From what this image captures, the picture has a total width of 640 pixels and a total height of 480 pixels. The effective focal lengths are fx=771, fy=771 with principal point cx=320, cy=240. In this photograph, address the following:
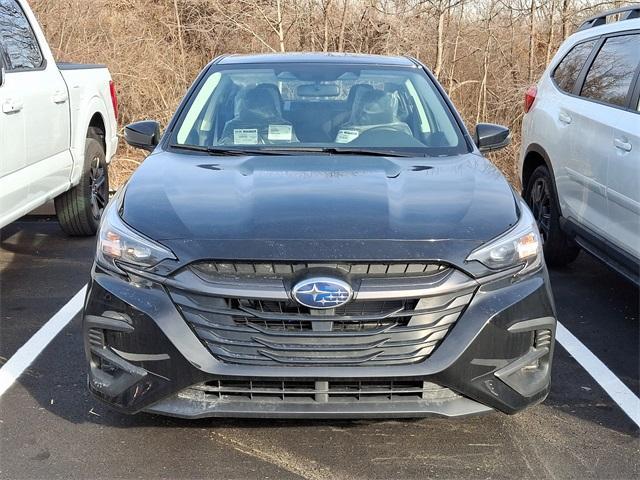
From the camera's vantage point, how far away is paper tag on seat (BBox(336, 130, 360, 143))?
13.7ft

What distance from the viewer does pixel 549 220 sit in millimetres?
5785

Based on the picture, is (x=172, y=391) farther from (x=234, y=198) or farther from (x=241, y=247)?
(x=234, y=198)

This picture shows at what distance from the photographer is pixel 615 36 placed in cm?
512

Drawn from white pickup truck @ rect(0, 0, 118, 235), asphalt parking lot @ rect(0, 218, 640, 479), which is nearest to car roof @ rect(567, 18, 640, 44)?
asphalt parking lot @ rect(0, 218, 640, 479)

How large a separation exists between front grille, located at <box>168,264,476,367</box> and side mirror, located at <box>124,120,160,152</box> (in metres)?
1.75

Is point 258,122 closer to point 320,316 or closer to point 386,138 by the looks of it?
point 386,138

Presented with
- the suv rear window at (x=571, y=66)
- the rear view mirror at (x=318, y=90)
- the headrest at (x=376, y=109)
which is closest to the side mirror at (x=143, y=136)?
the rear view mirror at (x=318, y=90)

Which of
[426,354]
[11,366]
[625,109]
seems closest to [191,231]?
[426,354]

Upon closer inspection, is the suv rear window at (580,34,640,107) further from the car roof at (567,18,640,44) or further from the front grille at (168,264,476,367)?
the front grille at (168,264,476,367)

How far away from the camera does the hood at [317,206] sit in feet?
9.52

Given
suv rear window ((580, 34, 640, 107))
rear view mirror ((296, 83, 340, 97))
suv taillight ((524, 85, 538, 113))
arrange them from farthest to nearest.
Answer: suv taillight ((524, 85, 538, 113))
suv rear window ((580, 34, 640, 107))
rear view mirror ((296, 83, 340, 97))

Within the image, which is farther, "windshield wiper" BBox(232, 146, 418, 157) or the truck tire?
the truck tire

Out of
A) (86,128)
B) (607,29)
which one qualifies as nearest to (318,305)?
(607,29)

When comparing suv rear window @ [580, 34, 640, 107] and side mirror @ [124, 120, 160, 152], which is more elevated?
suv rear window @ [580, 34, 640, 107]
